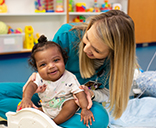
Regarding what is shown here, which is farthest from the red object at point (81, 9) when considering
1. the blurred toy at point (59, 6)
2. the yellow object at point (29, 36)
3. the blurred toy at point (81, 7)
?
the yellow object at point (29, 36)

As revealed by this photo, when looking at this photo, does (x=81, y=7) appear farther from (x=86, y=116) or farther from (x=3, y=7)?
(x=86, y=116)

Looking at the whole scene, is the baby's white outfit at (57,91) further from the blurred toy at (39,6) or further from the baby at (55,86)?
the blurred toy at (39,6)

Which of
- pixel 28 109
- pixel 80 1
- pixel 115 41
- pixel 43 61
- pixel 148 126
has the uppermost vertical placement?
pixel 80 1

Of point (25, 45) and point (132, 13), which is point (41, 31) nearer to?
point (25, 45)

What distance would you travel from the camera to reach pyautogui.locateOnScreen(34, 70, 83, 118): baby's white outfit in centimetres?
99

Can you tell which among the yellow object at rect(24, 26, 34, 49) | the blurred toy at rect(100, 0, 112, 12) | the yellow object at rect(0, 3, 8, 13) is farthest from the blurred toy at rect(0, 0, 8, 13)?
the blurred toy at rect(100, 0, 112, 12)

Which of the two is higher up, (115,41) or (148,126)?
(115,41)

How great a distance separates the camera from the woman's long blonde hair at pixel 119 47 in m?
0.88

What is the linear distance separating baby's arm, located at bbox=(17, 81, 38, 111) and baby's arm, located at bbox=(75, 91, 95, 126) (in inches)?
8.6

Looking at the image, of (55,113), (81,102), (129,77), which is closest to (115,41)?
(129,77)

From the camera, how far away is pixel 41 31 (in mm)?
3098

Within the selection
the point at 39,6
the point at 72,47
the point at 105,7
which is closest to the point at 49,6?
the point at 39,6

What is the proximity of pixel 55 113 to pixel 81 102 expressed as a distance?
15cm

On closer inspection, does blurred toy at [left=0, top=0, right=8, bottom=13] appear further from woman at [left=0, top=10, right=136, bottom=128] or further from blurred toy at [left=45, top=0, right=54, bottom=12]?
woman at [left=0, top=10, right=136, bottom=128]
